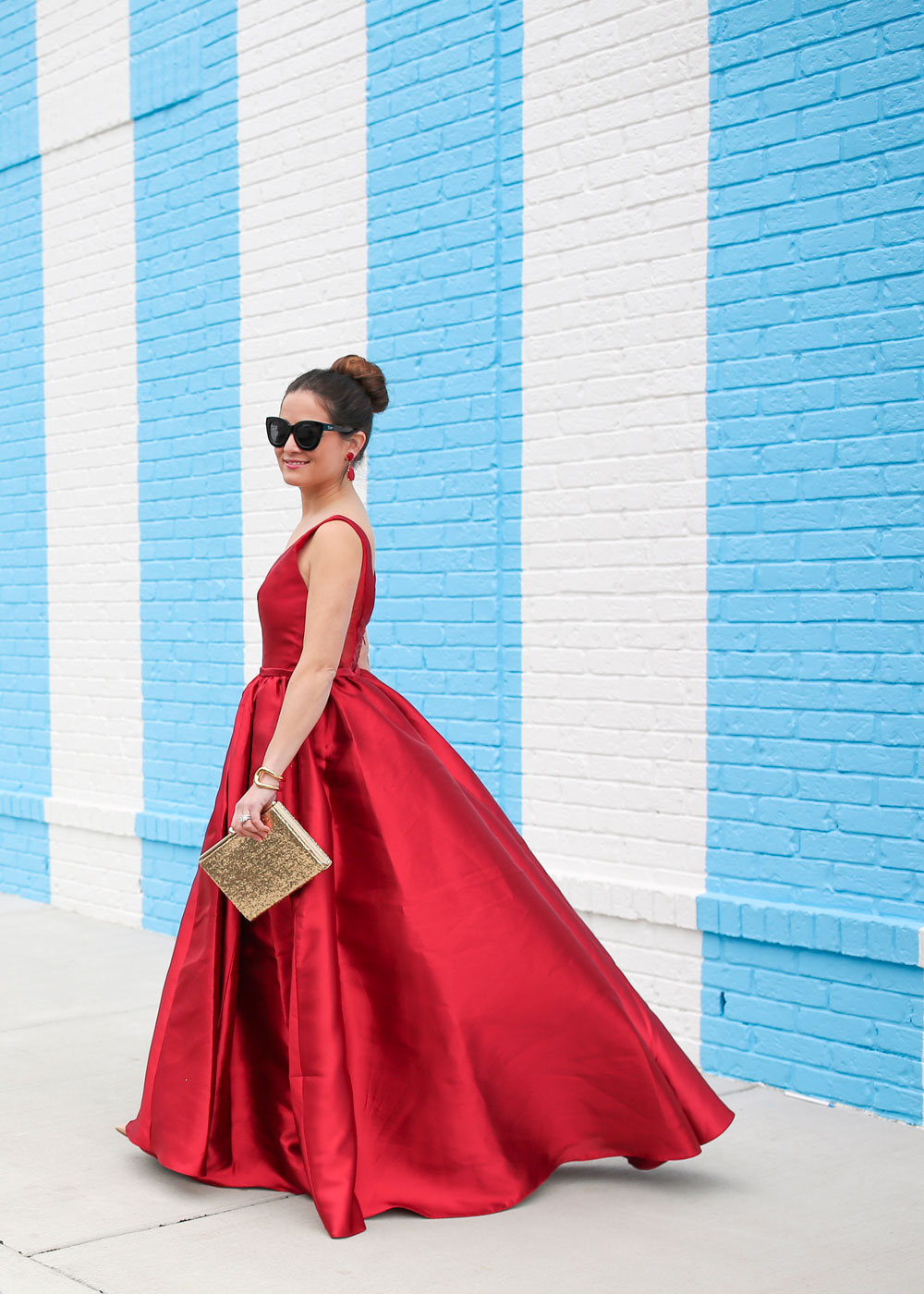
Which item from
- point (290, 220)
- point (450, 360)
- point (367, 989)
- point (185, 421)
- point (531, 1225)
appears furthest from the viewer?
point (185, 421)

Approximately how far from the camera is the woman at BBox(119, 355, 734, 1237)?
331 centimetres

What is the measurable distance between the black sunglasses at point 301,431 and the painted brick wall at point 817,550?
138cm

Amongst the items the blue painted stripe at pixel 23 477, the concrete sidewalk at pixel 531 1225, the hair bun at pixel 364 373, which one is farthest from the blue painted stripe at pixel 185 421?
the hair bun at pixel 364 373

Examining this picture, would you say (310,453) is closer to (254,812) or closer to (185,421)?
(254,812)

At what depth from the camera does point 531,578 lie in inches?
196

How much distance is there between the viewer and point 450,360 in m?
5.24

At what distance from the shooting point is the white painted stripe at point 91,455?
688cm

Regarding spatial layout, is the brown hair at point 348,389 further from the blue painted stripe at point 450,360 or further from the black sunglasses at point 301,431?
the blue painted stripe at point 450,360

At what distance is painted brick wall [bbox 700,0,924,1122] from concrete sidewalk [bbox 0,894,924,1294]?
327 mm

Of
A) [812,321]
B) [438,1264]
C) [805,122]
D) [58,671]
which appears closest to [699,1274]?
[438,1264]

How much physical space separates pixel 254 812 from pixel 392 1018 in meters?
0.54

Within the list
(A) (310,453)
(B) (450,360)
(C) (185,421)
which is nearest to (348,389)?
(A) (310,453)

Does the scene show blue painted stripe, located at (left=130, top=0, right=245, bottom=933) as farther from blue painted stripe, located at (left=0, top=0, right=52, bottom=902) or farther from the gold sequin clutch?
the gold sequin clutch

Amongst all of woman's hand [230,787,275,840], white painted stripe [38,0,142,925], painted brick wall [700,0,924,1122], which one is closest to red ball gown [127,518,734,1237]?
woman's hand [230,787,275,840]
